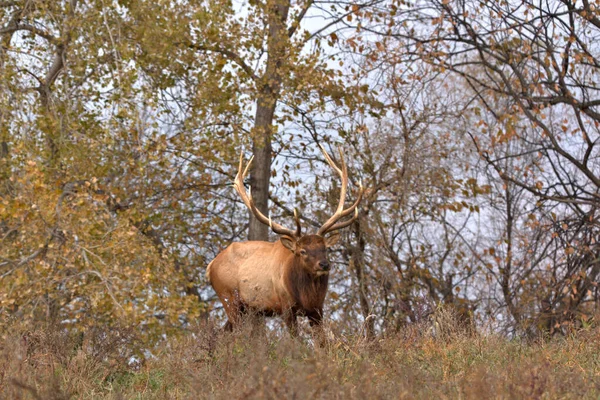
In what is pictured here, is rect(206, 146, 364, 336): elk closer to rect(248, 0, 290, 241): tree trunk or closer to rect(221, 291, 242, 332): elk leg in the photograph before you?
rect(221, 291, 242, 332): elk leg

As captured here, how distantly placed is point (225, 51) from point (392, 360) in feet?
35.4

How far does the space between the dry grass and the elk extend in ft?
4.72

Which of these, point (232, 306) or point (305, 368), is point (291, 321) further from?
point (305, 368)

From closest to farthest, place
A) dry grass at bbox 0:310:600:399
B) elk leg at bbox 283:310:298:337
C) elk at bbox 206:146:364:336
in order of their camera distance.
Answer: dry grass at bbox 0:310:600:399, elk leg at bbox 283:310:298:337, elk at bbox 206:146:364:336

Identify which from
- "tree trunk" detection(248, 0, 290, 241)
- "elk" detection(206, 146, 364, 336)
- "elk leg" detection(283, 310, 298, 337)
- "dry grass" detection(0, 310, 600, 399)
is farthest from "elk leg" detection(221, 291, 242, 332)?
"tree trunk" detection(248, 0, 290, 241)

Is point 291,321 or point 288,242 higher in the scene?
point 288,242

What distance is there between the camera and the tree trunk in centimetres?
1478

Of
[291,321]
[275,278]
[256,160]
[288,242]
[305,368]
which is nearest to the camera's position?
[305,368]

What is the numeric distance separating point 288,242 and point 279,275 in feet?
1.27

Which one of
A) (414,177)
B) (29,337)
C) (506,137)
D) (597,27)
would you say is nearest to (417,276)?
(414,177)

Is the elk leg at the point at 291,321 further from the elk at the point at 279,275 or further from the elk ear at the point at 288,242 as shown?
the elk ear at the point at 288,242

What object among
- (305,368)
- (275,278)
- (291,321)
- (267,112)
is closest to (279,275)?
(275,278)

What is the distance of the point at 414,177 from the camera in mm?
14961

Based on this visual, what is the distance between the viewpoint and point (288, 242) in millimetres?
8984
